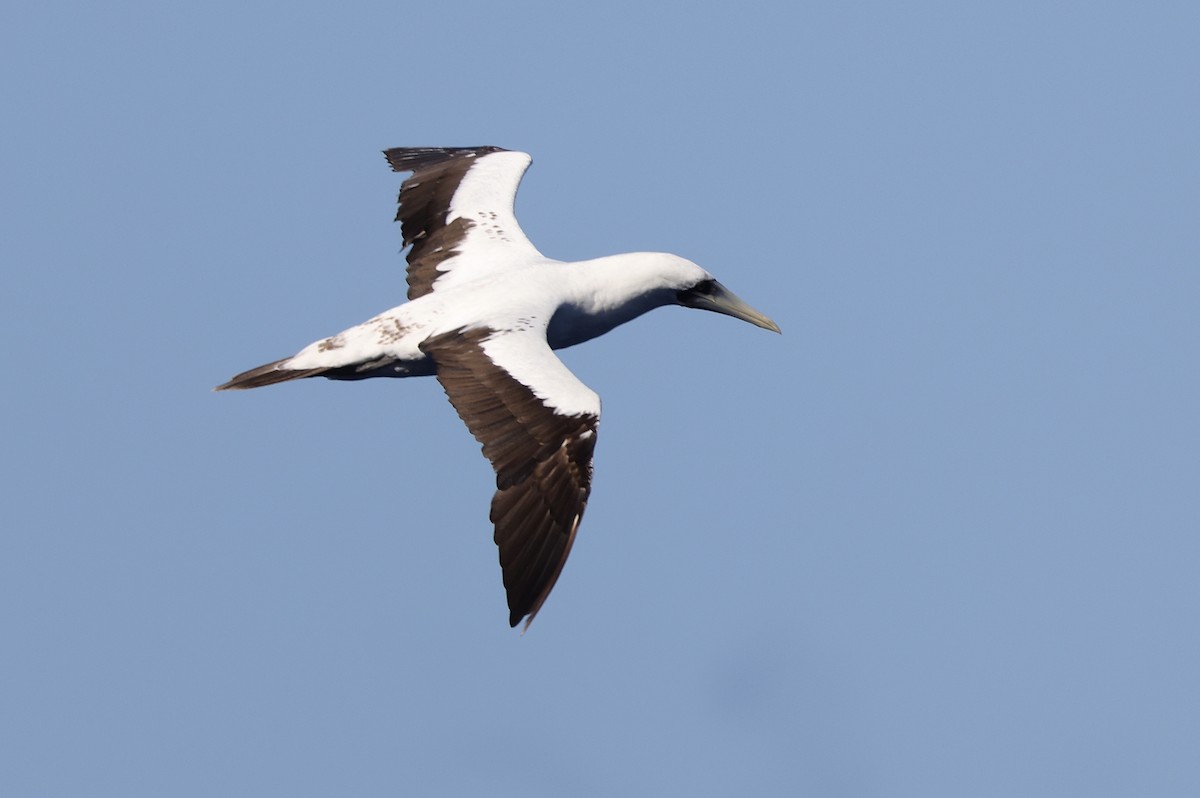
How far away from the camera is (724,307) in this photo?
682 inches

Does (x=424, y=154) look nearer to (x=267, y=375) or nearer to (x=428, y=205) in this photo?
(x=428, y=205)

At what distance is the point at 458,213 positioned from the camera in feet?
57.8

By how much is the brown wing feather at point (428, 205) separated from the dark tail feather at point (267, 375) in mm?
1634

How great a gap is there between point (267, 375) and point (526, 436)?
9.24 ft

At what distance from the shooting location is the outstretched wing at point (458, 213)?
54.8ft

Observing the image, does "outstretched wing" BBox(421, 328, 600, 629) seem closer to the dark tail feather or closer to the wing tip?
the dark tail feather

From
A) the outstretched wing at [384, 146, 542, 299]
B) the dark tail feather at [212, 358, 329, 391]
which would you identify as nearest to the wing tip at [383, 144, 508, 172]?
the outstretched wing at [384, 146, 542, 299]

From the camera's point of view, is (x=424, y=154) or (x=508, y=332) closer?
(x=508, y=332)

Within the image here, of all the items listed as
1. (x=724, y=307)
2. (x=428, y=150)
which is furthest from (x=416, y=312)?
(x=428, y=150)

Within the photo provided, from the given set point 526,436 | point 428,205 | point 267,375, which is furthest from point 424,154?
point 526,436

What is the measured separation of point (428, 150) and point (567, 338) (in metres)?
4.17

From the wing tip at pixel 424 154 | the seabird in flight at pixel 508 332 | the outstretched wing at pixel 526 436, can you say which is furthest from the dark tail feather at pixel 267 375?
the wing tip at pixel 424 154

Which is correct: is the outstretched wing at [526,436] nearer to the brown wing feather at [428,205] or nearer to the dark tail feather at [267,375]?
the dark tail feather at [267,375]

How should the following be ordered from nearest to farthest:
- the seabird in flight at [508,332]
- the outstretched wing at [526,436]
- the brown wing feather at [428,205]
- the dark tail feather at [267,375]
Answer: the outstretched wing at [526,436] → the seabird in flight at [508,332] → the dark tail feather at [267,375] → the brown wing feather at [428,205]
